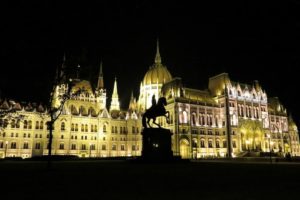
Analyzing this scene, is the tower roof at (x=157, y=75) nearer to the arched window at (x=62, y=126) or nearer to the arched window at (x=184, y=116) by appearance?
the arched window at (x=184, y=116)

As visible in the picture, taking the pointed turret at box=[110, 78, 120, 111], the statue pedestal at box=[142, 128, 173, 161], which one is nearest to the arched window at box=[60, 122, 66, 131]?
the pointed turret at box=[110, 78, 120, 111]

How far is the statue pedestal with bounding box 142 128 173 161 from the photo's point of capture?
32875mm

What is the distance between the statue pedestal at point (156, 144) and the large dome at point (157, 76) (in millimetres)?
90460

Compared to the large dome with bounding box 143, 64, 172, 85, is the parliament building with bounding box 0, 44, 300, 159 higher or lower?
lower

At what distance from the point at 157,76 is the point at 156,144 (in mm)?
93586

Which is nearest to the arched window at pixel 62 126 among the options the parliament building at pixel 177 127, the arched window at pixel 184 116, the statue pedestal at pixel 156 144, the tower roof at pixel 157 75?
the parliament building at pixel 177 127

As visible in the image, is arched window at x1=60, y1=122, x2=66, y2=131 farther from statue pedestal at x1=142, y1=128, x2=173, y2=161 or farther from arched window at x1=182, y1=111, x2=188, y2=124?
statue pedestal at x1=142, y1=128, x2=173, y2=161

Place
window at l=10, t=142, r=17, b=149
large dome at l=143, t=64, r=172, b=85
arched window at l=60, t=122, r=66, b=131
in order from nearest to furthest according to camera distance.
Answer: window at l=10, t=142, r=17, b=149 < arched window at l=60, t=122, r=66, b=131 < large dome at l=143, t=64, r=172, b=85

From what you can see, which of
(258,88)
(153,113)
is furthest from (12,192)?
(258,88)

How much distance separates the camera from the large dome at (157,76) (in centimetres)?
12444

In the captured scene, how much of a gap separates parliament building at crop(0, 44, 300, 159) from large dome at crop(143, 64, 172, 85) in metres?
10.7

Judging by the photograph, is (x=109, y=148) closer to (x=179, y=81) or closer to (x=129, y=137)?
(x=129, y=137)

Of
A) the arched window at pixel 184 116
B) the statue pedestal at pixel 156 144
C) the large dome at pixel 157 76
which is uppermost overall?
the large dome at pixel 157 76

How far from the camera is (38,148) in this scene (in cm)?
8594
